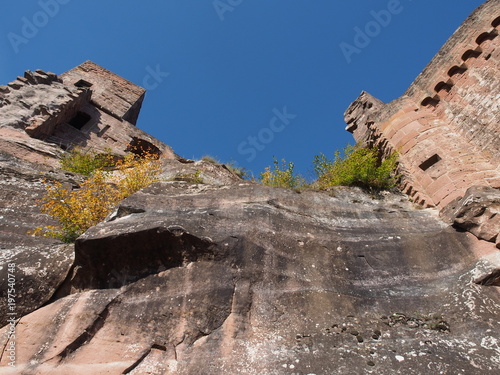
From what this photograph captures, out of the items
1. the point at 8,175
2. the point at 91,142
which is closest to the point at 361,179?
the point at 8,175

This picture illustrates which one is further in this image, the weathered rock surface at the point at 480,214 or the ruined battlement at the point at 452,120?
the ruined battlement at the point at 452,120

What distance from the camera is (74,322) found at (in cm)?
415

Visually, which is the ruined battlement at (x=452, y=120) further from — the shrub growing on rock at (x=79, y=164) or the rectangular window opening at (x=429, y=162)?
the shrub growing on rock at (x=79, y=164)

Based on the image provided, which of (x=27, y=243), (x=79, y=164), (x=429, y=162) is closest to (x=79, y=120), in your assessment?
(x=79, y=164)

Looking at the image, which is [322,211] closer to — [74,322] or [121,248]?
[121,248]

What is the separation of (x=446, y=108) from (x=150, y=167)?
6616 mm

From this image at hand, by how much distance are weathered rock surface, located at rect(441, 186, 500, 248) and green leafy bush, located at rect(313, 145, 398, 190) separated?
194cm

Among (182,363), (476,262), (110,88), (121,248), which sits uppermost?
(110,88)

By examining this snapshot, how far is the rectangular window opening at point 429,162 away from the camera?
801 centimetres

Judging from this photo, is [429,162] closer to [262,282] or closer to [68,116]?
[262,282]

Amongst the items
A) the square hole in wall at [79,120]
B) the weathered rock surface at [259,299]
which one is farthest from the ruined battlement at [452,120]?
the square hole in wall at [79,120]

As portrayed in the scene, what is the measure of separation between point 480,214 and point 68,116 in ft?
49.3

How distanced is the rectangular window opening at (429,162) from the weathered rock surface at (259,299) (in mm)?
2333

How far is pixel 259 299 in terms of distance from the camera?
4.43 metres
